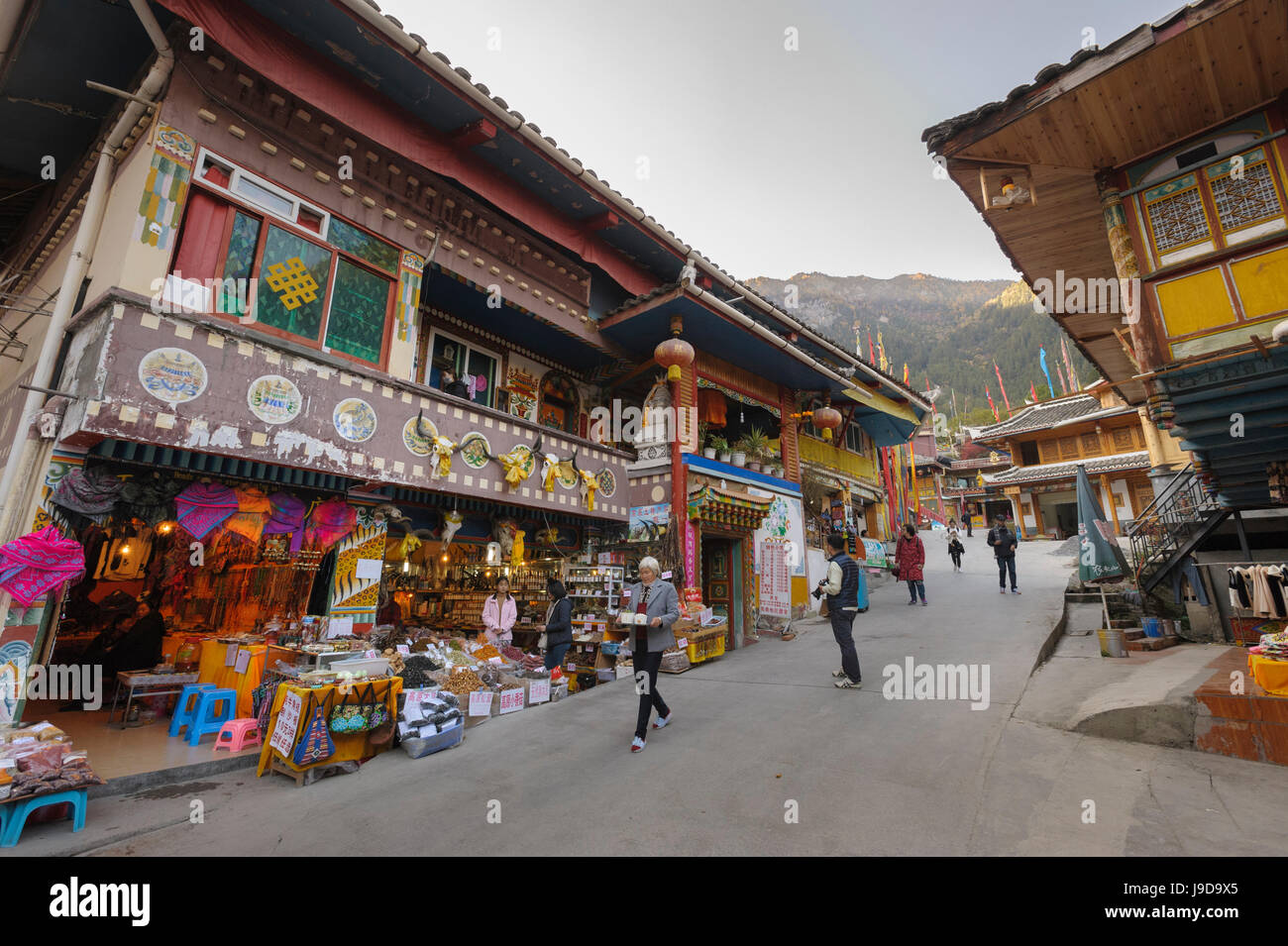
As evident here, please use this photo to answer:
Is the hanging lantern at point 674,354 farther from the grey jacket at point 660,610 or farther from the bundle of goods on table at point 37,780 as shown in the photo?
the bundle of goods on table at point 37,780

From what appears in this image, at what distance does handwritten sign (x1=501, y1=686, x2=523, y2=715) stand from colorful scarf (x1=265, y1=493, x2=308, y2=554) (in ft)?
12.2

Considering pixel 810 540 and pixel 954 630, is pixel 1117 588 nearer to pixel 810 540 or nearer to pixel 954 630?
pixel 954 630

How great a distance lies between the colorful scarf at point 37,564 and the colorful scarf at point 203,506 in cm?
98

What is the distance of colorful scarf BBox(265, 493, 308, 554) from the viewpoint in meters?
7.12

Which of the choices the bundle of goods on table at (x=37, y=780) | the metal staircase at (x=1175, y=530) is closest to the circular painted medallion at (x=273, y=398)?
the bundle of goods on table at (x=37, y=780)

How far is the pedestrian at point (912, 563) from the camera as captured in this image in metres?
13.6

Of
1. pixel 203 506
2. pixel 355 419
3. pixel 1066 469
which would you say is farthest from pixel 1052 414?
pixel 203 506

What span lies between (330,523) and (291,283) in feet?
11.3

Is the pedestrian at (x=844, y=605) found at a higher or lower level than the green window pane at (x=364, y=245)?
lower

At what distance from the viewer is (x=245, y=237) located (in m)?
7.05

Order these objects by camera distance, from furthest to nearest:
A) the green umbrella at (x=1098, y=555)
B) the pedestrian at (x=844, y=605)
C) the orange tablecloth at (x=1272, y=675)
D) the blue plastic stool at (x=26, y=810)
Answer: the green umbrella at (x=1098, y=555) < the pedestrian at (x=844, y=605) < the orange tablecloth at (x=1272, y=675) < the blue plastic stool at (x=26, y=810)

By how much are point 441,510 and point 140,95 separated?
21.8 feet

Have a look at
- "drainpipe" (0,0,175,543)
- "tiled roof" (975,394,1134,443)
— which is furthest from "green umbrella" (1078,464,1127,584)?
"tiled roof" (975,394,1134,443)
